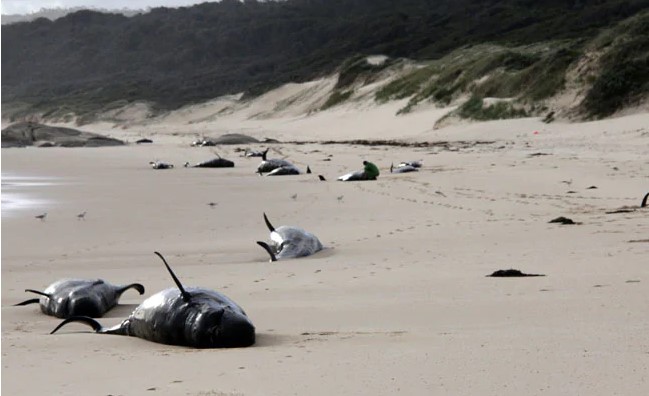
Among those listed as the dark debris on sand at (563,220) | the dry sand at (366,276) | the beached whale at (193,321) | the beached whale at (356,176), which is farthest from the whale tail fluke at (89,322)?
the beached whale at (356,176)

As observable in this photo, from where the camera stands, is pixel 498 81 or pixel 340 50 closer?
pixel 498 81

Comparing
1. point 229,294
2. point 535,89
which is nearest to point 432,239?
point 229,294

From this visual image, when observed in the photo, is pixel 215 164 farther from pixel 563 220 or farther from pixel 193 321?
pixel 193 321

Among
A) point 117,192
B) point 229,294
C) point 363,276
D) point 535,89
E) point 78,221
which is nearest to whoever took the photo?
point 229,294

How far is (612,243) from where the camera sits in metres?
8.15

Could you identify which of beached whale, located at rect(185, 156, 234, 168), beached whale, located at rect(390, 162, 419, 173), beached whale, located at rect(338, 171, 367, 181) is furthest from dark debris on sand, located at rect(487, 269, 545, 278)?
beached whale, located at rect(185, 156, 234, 168)

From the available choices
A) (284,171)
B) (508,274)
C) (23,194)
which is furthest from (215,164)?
(508,274)

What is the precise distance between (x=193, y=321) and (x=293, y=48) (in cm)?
10876

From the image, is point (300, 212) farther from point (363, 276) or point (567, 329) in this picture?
point (567, 329)

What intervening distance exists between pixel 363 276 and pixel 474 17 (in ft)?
→ 253

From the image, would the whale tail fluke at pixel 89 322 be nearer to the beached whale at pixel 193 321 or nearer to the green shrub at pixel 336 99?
the beached whale at pixel 193 321

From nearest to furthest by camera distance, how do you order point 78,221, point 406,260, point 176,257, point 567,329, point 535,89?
1. point 567,329
2. point 406,260
3. point 176,257
4. point 78,221
5. point 535,89

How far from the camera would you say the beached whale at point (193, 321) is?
4.52 metres

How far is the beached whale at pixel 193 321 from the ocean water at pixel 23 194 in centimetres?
761
